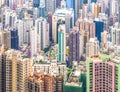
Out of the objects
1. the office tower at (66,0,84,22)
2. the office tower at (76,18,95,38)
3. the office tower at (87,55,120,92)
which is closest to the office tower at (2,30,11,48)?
the office tower at (76,18,95,38)

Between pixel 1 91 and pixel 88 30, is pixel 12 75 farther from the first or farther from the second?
pixel 88 30

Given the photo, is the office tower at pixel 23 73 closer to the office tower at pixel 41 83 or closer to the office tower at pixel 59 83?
the office tower at pixel 41 83

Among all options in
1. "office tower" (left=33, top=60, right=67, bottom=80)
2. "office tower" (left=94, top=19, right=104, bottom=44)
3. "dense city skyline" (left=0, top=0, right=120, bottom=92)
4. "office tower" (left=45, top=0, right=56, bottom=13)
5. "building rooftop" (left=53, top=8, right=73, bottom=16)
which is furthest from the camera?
"office tower" (left=45, top=0, right=56, bottom=13)

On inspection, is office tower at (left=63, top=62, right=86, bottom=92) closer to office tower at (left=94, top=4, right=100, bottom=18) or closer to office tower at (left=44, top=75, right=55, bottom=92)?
office tower at (left=44, top=75, right=55, bottom=92)

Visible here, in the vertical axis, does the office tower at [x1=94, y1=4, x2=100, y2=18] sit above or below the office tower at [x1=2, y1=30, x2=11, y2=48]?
above

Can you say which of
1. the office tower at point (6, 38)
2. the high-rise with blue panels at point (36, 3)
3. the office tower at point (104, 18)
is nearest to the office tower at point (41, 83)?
the office tower at point (6, 38)

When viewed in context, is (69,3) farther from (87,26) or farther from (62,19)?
(87,26)
